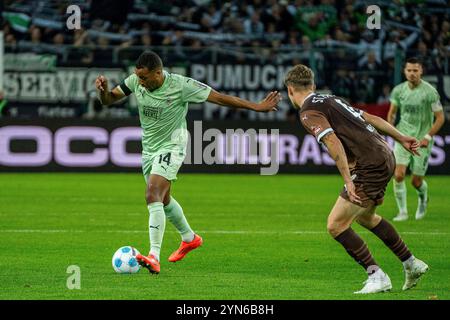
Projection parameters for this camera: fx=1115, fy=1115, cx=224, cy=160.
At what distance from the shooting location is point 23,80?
24766mm

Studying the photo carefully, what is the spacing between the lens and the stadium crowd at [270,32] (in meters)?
25.8

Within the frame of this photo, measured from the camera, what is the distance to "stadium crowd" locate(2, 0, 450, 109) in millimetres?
25844

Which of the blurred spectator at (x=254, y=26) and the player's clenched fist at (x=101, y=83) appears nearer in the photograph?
the player's clenched fist at (x=101, y=83)

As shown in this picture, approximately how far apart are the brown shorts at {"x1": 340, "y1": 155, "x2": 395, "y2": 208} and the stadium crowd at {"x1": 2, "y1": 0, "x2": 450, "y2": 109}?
16027 mm

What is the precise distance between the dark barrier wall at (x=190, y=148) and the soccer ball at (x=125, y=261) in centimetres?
1409

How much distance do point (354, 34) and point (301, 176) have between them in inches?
184

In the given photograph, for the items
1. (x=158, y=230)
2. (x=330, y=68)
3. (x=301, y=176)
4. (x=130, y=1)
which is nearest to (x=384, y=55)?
(x=330, y=68)

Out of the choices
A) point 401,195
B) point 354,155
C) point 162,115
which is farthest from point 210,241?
point 354,155

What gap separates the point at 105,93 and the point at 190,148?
1395 cm

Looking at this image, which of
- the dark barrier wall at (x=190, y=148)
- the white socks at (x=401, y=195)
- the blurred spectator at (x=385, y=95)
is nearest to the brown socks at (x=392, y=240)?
the white socks at (x=401, y=195)

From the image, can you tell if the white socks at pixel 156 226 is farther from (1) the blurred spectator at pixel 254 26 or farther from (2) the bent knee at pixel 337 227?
(1) the blurred spectator at pixel 254 26

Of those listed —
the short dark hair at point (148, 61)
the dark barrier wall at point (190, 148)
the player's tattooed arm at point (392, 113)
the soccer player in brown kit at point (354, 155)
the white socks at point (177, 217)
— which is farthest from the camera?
the dark barrier wall at point (190, 148)

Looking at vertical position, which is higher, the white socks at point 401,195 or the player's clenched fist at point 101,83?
the player's clenched fist at point 101,83

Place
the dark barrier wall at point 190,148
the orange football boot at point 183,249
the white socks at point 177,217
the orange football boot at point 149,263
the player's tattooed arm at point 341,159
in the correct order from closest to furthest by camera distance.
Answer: the player's tattooed arm at point 341,159
the orange football boot at point 149,263
the white socks at point 177,217
the orange football boot at point 183,249
the dark barrier wall at point 190,148
